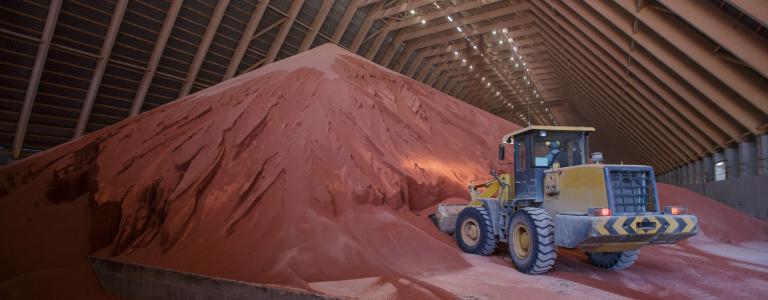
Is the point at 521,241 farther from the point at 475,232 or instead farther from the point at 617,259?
the point at 617,259

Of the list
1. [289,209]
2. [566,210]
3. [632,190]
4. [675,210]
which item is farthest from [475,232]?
[289,209]

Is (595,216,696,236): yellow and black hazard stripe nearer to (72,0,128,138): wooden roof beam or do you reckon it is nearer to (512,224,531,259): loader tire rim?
(512,224,531,259): loader tire rim

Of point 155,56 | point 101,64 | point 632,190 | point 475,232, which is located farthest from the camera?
point 155,56

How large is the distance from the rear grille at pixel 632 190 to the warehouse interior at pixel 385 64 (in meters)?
1.15

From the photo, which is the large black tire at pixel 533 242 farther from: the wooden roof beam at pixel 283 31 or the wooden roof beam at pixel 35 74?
the wooden roof beam at pixel 283 31

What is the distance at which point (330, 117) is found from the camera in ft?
32.7

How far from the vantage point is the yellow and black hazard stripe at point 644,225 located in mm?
5941

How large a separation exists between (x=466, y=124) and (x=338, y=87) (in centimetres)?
558

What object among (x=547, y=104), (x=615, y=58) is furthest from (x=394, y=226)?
(x=547, y=104)

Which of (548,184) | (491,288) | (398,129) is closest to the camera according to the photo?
(491,288)

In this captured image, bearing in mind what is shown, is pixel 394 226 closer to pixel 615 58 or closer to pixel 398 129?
pixel 398 129

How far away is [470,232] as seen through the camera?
850 centimetres

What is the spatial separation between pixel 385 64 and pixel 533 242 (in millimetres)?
23100

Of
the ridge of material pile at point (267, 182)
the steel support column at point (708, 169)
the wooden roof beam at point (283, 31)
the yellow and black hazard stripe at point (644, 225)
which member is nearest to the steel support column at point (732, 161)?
the steel support column at point (708, 169)
